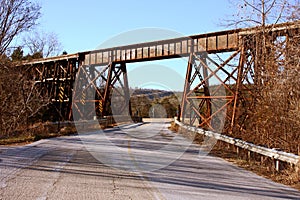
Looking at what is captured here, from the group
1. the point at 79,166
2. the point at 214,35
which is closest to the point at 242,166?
the point at 79,166

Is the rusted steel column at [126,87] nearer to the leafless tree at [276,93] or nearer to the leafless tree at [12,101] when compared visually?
the leafless tree at [12,101]

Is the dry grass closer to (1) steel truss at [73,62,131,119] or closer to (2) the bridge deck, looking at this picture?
(2) the bridge deck

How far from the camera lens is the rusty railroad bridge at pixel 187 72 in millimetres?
14633

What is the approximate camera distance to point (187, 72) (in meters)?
23.5

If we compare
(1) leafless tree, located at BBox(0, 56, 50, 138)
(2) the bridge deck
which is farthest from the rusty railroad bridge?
(1) leafless tree, located at BBox(0, 56, 50, 138)

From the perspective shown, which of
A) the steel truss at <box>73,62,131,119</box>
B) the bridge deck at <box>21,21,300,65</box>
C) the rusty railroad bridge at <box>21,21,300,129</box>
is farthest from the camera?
the steel truss at <box>73,62,131,119</box>

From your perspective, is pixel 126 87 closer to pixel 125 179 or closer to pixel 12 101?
pixel 12 101

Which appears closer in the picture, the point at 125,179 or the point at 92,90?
the point at 125,179

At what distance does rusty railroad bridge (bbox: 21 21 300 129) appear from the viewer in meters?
14.6

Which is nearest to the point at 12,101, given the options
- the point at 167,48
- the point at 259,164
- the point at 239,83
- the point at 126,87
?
the point at 167,48

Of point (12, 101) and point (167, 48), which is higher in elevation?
point (167, 48)

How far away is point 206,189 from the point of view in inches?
265

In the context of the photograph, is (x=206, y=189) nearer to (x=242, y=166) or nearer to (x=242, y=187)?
(x=242, y=187)

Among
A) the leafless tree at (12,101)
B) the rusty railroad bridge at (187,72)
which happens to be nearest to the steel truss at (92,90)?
the rusty railroad bridge at (187,72)
